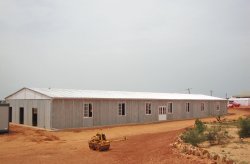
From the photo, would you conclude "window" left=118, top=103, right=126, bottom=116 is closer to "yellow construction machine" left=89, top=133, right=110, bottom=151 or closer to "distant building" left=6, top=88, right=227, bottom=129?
"distant building" left=6, top=88, right=227, bottom=129

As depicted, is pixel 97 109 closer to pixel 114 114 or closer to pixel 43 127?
pixel 114 114

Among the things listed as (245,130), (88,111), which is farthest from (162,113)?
(245,130)

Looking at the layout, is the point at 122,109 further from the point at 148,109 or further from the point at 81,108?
the point at 81,108

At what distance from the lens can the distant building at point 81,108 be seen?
28.6 metres

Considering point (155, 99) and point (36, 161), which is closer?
point (36, 161)

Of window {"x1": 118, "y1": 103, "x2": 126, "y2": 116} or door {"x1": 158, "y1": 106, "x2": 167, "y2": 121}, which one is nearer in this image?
window {"x1": 118, "y1": 103, "x2": 126, "y2": 116}

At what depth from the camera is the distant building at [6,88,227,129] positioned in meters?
28.6

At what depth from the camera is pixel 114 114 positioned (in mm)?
33594

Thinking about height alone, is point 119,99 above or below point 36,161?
above

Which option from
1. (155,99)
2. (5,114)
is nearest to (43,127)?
(5,114)

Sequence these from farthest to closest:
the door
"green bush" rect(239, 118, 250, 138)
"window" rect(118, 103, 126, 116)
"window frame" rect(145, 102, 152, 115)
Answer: the door < "window frame" rect(145, 102, 152, 115) < "window" rect(118, 103, 126, 116) < "green bush" rect(239, 118, 250, 138)

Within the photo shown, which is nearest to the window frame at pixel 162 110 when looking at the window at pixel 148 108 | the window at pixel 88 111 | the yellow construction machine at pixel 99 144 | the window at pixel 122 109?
the window at pixel 148 108

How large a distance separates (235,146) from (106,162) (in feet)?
19.3

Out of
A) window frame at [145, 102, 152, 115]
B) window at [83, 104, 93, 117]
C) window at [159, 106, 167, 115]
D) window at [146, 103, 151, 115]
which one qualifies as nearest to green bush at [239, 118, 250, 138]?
window at [83, 104, 93, 117]
